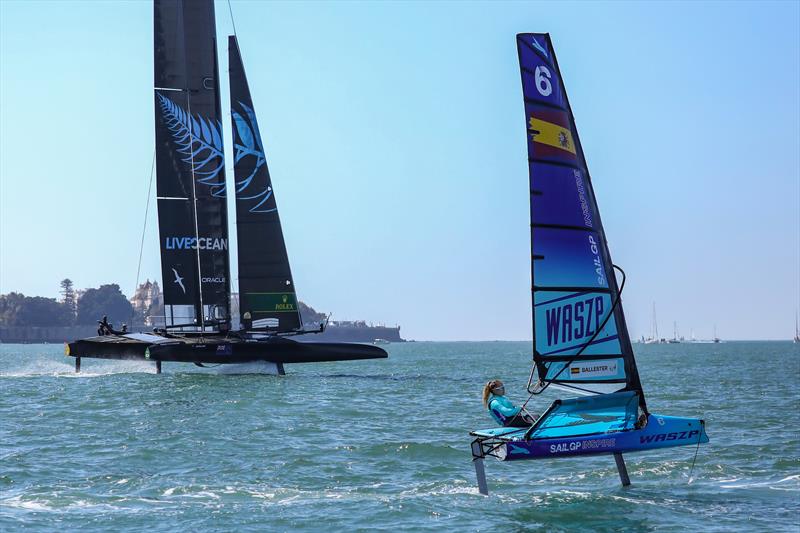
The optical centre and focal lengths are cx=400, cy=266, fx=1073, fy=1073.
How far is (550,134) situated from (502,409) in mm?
3861

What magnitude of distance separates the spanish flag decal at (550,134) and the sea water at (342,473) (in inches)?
189

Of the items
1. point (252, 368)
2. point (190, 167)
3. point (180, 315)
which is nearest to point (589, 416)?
point (252, 368)

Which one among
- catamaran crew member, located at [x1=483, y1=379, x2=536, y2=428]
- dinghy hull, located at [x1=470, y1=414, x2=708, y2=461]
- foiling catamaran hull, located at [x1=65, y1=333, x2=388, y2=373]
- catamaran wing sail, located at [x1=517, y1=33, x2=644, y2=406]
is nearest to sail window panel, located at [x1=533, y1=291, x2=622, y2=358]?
catamaran wing sail, located at [x1=517, y1=33, x2=644, y2=406]

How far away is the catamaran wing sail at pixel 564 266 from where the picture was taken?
14.8 m

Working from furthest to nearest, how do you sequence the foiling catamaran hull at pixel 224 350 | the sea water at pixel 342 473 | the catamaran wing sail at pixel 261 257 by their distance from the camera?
1. the catamaran wing sail at pixel 261 257
2. the foiling catamaran hull at pixel 224 350
3. the sea water at pixel 342 473

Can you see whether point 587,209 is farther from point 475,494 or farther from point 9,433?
point 9,433

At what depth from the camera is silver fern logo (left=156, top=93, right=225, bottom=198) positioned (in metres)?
39.3

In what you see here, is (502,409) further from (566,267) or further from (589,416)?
(566,267)

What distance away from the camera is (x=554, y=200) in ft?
48.7

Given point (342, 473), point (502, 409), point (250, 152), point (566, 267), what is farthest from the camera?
point (250, 152)

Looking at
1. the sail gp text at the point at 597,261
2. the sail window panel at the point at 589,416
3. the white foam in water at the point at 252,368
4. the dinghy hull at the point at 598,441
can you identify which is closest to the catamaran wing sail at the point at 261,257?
the white foam in water at the point at 252,368

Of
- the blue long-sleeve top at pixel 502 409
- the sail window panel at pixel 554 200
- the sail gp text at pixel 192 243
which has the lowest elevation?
the blue long-sleeve top at pixel 502 409

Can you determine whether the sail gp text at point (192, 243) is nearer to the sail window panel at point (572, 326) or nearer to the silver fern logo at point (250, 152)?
the silver fern logo at point (250, 152)

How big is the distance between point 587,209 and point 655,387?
2592 centimetres
